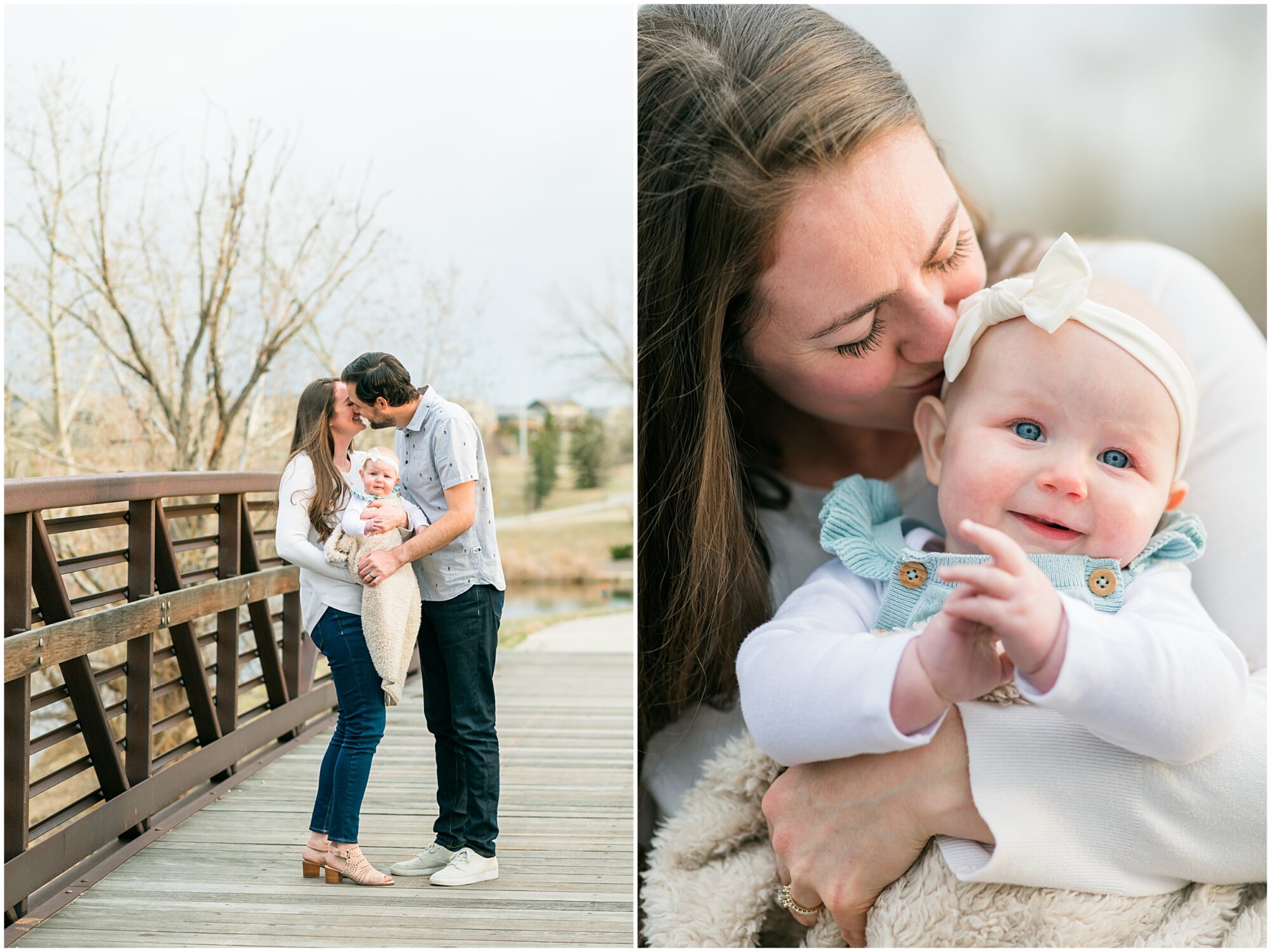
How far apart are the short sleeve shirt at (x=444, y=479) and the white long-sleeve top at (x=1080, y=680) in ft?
1.95

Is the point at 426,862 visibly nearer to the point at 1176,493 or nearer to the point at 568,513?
the point at 1176,493

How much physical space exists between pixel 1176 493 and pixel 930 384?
0.42 metres

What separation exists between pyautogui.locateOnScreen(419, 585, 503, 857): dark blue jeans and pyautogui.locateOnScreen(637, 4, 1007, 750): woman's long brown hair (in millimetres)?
316

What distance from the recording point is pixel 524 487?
3.41 metres

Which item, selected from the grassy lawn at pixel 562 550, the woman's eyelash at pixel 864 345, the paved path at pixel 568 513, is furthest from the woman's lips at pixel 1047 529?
the grassy lawn at pixel 562 550

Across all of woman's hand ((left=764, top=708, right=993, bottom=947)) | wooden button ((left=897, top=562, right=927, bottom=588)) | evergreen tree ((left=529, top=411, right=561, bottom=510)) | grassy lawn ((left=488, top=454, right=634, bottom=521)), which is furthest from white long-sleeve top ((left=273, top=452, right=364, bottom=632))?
evergreen tree ((left=529, top=411, right=561, bottom=510))

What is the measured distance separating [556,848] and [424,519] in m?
0.71

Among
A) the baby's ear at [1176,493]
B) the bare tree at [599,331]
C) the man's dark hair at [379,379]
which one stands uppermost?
the bare tree at [599,331]

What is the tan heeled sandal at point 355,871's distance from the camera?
185 centimetres

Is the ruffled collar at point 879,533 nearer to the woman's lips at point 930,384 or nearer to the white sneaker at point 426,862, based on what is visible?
the woman's lips at point 930,384

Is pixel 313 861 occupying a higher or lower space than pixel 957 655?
lower

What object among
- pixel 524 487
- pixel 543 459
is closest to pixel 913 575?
pixel 524 487

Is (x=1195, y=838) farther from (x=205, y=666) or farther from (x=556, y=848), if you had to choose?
(x=205, y=666)

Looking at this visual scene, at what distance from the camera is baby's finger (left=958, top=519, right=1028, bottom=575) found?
4.12ft
